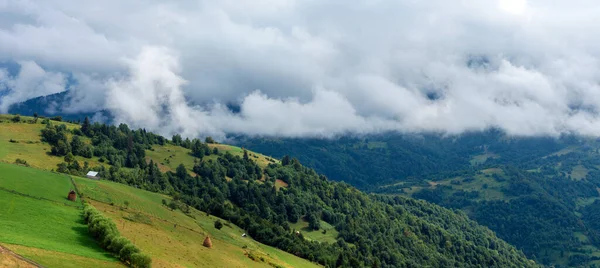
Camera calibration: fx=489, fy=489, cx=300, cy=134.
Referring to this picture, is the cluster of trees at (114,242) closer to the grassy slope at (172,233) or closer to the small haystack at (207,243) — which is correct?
the grassy slope at (172,233)

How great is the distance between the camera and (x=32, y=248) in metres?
76.5

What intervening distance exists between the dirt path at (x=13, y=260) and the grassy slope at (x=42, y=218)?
229 cm

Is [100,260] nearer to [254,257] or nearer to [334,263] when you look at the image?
[254,257]

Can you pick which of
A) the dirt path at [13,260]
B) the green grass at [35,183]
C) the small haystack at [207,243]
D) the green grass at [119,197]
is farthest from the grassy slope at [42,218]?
the small haystack at [207,243]

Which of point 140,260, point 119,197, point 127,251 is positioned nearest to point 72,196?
point 119,197

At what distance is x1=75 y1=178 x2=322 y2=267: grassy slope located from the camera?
104 meters

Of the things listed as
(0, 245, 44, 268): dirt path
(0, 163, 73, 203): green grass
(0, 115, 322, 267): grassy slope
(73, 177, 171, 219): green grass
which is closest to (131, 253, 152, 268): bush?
(0, 115, 322, 267): grassy slope

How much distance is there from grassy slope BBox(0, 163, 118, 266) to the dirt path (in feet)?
7.50

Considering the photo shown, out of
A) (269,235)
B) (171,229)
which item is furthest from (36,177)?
(269,235)

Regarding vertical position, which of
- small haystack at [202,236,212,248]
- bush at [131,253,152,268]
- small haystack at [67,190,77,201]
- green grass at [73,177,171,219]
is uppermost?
green grass at [73,177,171,219]

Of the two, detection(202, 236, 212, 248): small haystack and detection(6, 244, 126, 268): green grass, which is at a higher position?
detection(202, 236, 212, 248): small haystack

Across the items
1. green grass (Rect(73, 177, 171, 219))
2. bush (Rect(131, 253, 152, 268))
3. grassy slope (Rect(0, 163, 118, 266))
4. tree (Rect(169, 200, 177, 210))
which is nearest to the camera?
grassy slope (Rect(0, 163, 118, 266))

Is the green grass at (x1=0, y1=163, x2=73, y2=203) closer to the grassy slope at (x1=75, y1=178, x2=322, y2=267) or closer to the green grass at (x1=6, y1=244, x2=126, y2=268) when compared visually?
the grassy slope at (x1=75, y1=178, x2=322, y2=267)

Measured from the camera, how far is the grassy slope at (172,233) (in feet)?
342
